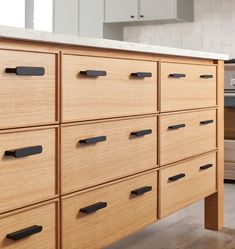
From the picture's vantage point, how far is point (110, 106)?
191 centimetres

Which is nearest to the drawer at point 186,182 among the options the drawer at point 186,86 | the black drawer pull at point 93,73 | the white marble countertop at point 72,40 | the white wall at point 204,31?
the drawer at point 186,86

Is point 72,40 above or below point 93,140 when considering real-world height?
above

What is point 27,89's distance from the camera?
1527 mm

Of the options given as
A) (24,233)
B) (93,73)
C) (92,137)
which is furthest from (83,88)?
(24,233)

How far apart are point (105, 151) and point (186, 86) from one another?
0.74 metres

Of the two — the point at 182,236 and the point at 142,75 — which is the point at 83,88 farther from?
the point at 182,236

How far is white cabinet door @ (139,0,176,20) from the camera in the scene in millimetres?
4816

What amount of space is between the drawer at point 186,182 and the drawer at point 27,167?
2.43ft

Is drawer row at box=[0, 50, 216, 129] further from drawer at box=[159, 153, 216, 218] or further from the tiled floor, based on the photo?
the tiled floor

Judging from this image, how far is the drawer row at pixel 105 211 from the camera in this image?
1.57 meters

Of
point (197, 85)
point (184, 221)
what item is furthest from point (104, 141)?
point (184, 221)

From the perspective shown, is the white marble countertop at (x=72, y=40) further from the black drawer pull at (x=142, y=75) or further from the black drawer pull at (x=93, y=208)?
the black drawer pull at (x=93, y=208)

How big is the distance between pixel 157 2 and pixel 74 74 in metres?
3.37

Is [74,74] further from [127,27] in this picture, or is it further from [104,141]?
[127,27]
